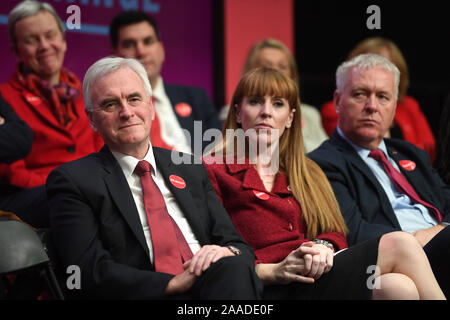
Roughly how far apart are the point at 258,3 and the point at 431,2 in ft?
5.56

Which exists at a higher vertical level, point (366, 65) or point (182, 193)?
point (366, 65)

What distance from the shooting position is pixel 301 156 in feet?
8.81

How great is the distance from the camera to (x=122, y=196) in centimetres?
209

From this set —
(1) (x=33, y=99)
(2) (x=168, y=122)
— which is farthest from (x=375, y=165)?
(1) (x=33, y=99)

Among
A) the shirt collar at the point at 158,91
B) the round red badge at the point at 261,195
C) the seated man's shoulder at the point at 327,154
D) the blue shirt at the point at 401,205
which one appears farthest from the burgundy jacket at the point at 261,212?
the shirt collar at the point at 158,91

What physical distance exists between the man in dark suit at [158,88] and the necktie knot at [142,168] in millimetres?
1360

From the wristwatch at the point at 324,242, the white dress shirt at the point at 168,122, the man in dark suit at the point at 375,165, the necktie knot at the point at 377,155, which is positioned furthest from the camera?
the white dress shirt at the point at 168,122

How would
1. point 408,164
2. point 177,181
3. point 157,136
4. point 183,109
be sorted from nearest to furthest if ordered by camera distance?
1. point 177,181
2. point 408,164
3. point 157,136
4. point 183,109

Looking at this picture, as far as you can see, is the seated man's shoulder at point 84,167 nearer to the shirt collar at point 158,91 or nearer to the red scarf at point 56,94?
the red scarf at point 56,94

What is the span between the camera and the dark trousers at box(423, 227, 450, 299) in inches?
92.7

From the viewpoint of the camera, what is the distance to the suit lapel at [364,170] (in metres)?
2.76

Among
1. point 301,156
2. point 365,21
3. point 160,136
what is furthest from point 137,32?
point 365,21

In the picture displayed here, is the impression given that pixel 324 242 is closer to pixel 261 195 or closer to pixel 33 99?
pixel 261 195

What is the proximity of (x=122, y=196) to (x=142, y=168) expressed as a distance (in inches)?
6.1
